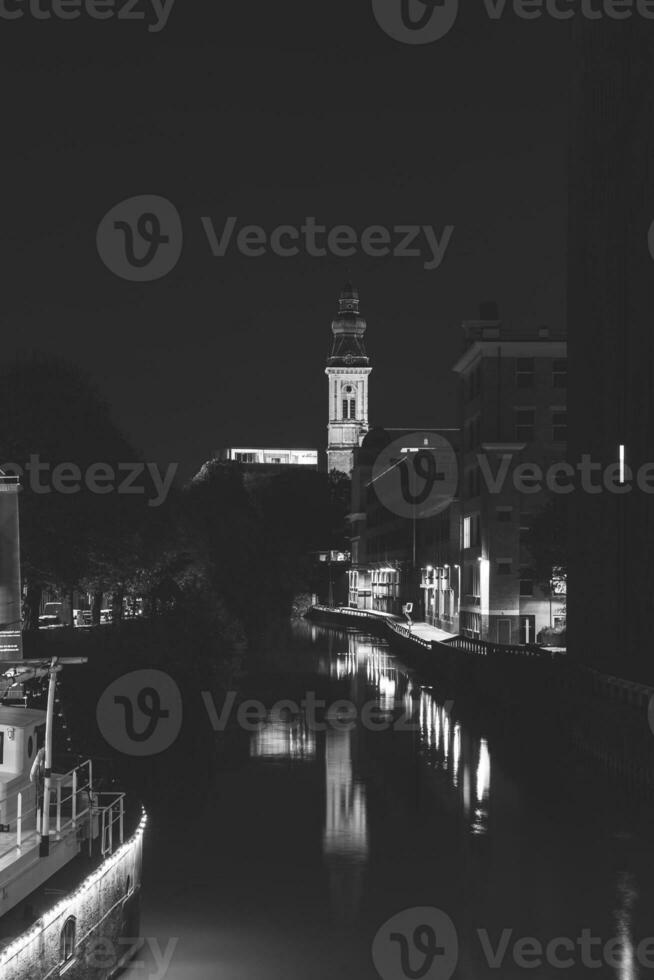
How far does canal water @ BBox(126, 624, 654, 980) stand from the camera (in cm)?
2489

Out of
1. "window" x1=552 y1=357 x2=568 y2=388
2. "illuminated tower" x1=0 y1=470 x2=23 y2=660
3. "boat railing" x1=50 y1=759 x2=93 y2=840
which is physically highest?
"window" x1=552 y1=357 x2=568 y2=388

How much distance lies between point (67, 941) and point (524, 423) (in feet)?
219

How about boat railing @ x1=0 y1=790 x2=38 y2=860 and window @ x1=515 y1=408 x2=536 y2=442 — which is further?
window @ x1=515 y1=408 x2=536 y2=442

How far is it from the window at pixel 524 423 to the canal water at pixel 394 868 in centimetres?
3284

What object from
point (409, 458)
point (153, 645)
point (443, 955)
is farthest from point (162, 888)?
point (409, 458)

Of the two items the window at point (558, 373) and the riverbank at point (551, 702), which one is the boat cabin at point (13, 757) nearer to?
the riverbank at point (551, 702)

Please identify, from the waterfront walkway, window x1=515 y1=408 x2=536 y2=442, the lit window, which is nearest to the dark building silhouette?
window x1=515 y1=408 x2=536 y2=442

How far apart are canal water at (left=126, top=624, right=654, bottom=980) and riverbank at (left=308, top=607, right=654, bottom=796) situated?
3.67 feet

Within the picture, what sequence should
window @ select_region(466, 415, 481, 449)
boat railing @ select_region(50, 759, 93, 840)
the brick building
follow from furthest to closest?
window @ select_region(466, 415, 481, 449) < the brick building < boat railing @ select_region(50, 759, 93, 840)

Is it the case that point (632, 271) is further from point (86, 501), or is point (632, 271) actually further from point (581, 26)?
point (86, 501)

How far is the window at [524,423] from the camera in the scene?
8312cm

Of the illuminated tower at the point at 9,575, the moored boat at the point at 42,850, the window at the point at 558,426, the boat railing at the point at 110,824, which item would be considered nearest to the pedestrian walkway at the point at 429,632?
the window at the point at 558,426

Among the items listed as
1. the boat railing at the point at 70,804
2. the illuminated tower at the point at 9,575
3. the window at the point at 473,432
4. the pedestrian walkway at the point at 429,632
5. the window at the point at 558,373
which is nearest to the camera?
the illuminated tower at the point at 9,575

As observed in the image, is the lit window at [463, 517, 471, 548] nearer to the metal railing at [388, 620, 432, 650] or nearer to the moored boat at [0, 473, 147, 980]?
the metal railing at [388, 620, 432, 650]
